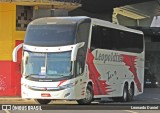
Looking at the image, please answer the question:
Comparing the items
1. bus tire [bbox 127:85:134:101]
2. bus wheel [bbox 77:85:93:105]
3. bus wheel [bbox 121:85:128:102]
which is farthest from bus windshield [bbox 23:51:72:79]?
bus tire [bbox 127:85:134:101]

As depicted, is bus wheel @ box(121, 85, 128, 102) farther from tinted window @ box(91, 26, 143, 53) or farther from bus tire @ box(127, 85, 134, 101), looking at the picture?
tinted window @ box(91, 26, 143, 53)

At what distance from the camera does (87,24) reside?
2078cm

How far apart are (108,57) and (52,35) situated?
15.2ft

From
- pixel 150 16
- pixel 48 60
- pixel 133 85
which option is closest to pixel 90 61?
pixel 48 60

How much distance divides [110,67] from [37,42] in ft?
18.0

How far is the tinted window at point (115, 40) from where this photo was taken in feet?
71.6

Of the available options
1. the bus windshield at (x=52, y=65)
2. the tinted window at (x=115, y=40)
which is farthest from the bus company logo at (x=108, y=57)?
the bus windshield at (x=52, y=65)

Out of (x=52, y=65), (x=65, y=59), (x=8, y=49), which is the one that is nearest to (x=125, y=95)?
A: (x=65, y=59)

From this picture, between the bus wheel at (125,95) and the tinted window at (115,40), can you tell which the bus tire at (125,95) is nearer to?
the bus wheel at (125,95)

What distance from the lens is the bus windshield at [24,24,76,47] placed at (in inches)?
767

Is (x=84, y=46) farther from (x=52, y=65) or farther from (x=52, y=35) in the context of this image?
(x=52, y=65)

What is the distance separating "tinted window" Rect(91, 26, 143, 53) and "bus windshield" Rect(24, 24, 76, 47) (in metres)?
1.83

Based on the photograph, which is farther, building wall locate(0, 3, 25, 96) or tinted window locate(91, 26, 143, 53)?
building wall locate(0, 3, 25, 96)

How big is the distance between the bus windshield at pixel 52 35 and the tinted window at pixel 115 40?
72.2 inches
